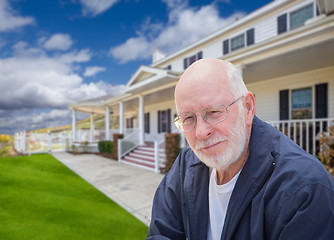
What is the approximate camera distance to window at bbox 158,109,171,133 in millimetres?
12312

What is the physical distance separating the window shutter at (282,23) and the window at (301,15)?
230mm

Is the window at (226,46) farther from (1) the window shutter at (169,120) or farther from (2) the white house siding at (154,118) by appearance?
(1) the window shutter at (169,120)

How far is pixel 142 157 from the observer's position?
929 cm

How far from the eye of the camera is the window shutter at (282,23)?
841 cm

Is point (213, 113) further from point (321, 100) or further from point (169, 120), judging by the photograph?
point (169, 120)

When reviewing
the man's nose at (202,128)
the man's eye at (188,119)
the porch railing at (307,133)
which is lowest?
the porch railing at (307,133)

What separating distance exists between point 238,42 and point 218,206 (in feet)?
35.8

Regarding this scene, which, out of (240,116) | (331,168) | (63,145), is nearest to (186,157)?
(240,116)

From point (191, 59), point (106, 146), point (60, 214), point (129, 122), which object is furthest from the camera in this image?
point (129, 122)

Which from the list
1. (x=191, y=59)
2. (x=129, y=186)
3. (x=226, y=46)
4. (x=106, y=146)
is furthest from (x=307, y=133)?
(x=106, y=146)

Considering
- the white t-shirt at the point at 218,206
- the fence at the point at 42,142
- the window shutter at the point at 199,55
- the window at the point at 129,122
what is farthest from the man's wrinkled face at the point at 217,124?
the window at the point at 129,122

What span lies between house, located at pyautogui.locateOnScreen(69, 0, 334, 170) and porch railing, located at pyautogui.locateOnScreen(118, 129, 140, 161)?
6cm

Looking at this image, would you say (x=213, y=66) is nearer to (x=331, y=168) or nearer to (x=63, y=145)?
(x=331, y=168)

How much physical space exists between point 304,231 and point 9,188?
6455mm
